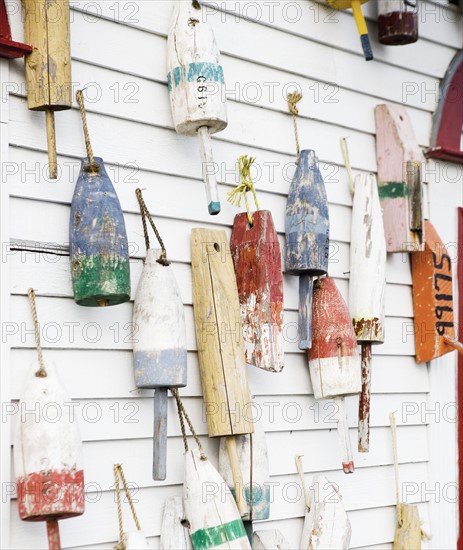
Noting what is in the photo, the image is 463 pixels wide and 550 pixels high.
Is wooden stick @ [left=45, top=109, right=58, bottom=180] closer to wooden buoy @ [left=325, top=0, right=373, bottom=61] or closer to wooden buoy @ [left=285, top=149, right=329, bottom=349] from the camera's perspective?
wooden buoy @ [left=285, top=149, right=329, bottom=349]

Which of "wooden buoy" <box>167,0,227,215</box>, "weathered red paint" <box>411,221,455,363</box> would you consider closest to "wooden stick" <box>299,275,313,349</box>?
"wooden buoy" <box>167,0,227,215</box>

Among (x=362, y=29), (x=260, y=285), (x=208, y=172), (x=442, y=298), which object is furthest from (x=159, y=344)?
(x=362, y=29)

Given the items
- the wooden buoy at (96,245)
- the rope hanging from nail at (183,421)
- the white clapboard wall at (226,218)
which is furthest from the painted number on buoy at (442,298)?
the wooden buoy at (96,245)

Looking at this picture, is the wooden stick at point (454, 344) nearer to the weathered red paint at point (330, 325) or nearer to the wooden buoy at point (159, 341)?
the weathered red paint at point (330, 325)

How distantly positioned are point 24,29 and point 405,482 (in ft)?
7.86

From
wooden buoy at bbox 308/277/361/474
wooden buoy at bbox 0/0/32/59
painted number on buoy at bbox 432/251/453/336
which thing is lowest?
wooden buoy at bbox 308/277/361/474

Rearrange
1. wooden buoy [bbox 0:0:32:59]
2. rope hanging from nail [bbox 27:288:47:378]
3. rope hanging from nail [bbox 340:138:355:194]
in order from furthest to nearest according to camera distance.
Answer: rope hanging from nail [bbox 340:138:355:194] → wooden buoy [bbox 0:0:32:59] → rope hanging from nail [bbox 27:288:47:378]

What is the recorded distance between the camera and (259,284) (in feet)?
11.9

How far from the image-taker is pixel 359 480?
4.07m

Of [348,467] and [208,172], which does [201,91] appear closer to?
[208,172]

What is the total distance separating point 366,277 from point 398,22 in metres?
1.18

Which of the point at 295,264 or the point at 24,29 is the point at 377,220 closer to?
the point at 295,264

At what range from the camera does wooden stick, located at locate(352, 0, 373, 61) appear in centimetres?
427

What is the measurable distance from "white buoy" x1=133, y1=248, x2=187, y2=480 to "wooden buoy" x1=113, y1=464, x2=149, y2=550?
109 mm
